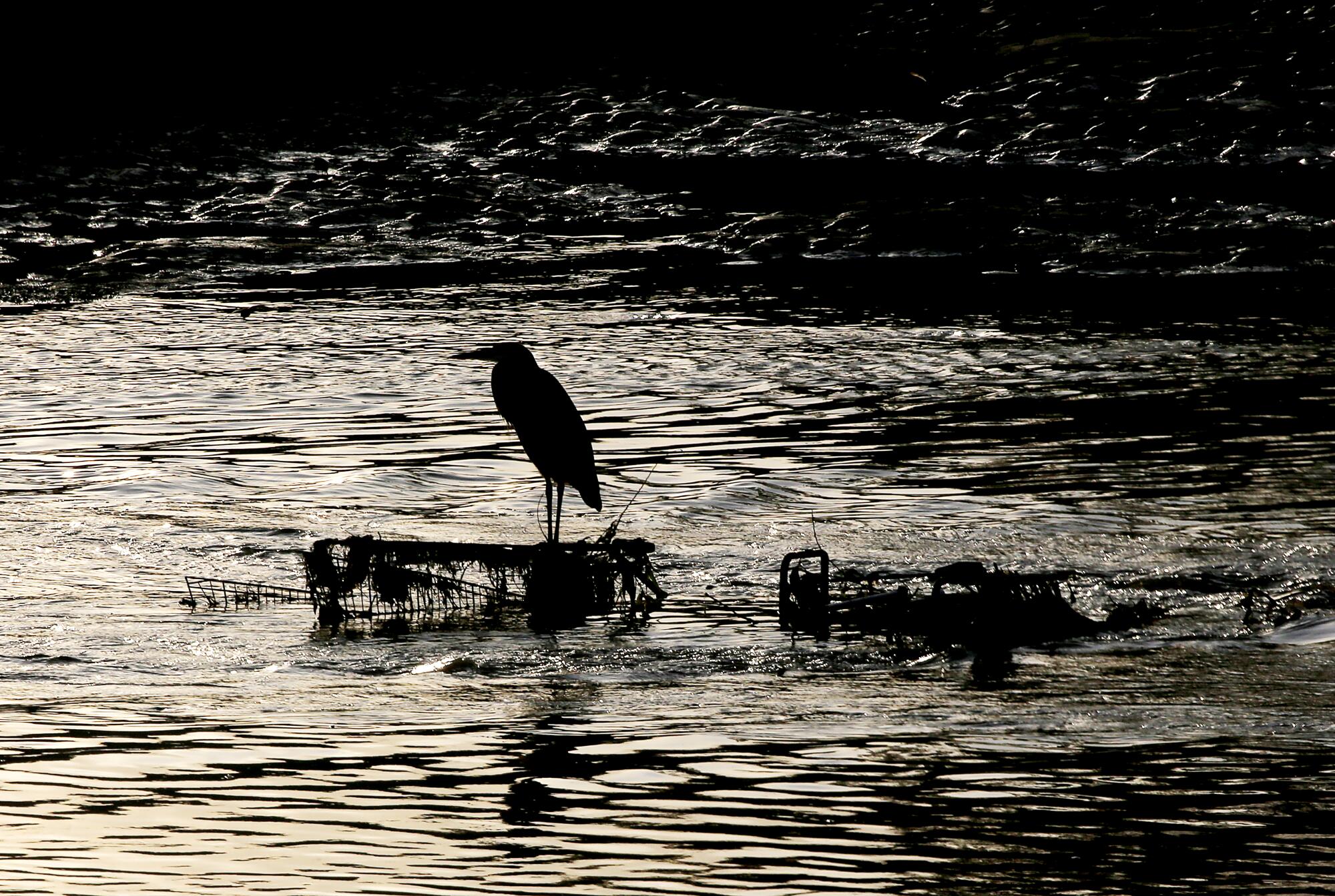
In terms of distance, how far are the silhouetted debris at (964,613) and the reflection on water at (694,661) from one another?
0.12 meters

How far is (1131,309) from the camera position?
48.5 ft

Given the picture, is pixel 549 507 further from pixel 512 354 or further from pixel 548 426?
pixel 512 354

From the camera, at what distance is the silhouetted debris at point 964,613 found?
21.3 feet

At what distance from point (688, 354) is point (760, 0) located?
1829cm

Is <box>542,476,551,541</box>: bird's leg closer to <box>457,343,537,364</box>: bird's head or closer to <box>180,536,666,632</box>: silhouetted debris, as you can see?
<box>180,536,666,632</box>: silhouetted debris

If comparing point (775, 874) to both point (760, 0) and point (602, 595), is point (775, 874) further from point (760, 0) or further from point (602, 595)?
point (760, 0)

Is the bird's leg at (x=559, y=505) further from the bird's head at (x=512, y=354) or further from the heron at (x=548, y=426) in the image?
the bird's head at (x=512, y=354)

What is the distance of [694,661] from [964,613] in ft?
3.18

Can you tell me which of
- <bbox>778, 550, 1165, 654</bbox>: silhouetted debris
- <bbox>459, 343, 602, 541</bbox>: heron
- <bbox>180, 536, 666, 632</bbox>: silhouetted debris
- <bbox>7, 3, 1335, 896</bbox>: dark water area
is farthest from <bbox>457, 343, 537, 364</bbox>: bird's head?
<bbox>778, 550, 1165, 654</bbox>: silhouetted debris

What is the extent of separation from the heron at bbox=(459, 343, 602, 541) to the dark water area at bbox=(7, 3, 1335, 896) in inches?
12.9

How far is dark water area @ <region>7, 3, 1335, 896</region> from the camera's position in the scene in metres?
5.06

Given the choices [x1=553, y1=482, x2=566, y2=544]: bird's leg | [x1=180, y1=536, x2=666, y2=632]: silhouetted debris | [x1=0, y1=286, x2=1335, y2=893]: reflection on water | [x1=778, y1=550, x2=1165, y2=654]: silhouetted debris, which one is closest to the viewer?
[x1=0, y1=286, x2=1335, y2=893]: reflection on water

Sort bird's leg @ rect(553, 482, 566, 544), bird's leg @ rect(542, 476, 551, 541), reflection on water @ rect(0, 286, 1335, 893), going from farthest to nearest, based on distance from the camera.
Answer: bird's leg @ rect(553, 482, 566, 544)
bird's leg @ rect(542, 476, 551, 541)
reflection on water @ rect(0, 286, 1335, 893)

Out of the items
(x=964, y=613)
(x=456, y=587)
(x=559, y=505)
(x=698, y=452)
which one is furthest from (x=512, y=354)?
(x=964, y=613)
